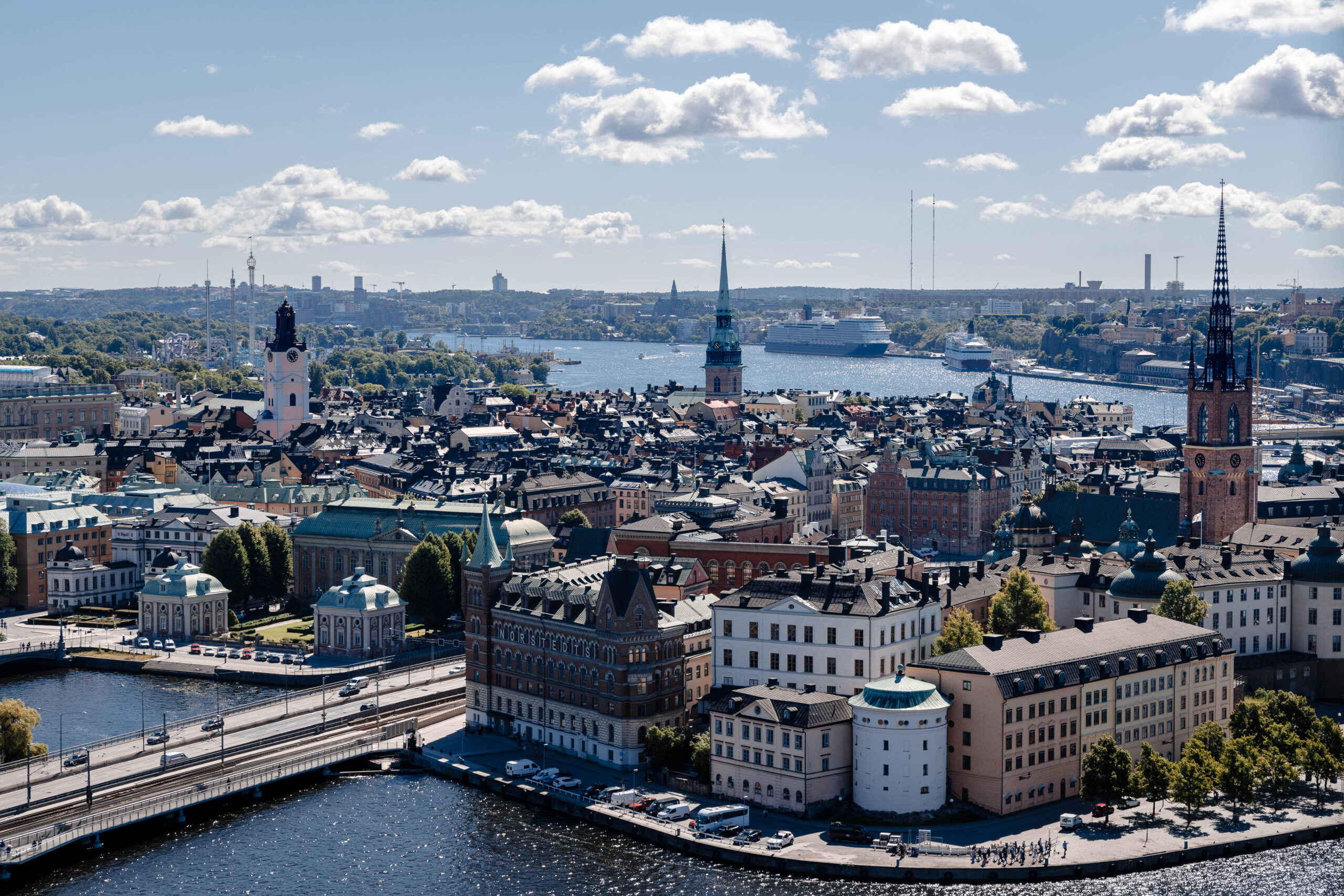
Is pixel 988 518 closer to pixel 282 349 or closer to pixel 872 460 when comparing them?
pixel 872 460

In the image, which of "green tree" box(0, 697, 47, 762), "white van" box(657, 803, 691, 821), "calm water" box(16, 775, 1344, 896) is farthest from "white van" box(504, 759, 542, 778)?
"green tree" box(0, 697, 47, 762)

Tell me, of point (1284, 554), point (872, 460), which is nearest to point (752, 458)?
point (872, 460)

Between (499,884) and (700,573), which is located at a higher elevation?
(700,573)

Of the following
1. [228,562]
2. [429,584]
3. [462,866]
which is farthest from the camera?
[228,562]

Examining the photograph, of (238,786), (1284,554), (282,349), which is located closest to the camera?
(238,786)

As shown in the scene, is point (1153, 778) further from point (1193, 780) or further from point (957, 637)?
point (957, 637)

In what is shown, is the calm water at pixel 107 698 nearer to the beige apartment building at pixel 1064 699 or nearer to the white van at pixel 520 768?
the white van at pixel 520 768

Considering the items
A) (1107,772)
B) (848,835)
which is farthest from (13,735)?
(1107,772)
